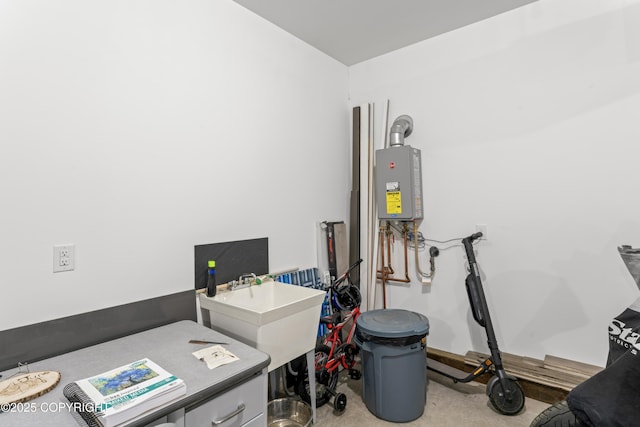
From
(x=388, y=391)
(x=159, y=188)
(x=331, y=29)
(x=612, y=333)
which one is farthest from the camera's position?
(x=331, y=29)

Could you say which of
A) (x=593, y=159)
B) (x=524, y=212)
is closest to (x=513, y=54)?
(x=593, y=159)

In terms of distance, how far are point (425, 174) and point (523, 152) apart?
780 millimetres

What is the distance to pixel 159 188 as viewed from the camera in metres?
1.94

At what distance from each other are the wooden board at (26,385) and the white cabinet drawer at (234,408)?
531mm

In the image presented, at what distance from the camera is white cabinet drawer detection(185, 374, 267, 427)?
125 cm

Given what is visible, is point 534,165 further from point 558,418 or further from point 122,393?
point 122,393

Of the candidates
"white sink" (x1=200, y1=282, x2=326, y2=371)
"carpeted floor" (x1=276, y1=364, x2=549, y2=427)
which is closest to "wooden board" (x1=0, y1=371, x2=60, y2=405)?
"white sink" (x1=200, y1=282, x2=326, y2=371)

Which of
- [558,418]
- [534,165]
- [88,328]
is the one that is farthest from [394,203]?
[88,328]

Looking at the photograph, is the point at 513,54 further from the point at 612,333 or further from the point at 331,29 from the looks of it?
the point at 612,333

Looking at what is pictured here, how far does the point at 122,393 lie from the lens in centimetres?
111

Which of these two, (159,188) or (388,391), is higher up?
(159,188)

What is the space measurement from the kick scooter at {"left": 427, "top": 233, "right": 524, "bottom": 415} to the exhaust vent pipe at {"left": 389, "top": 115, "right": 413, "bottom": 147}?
1.04 metres

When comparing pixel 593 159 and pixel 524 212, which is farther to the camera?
pixel 524 212

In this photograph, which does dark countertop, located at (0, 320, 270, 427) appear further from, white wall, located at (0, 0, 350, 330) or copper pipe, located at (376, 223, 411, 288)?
copper pipe, located at (376, 223, 411, 288)
